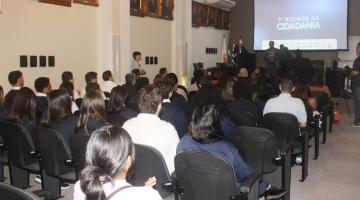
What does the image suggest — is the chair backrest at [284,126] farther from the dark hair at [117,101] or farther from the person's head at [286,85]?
the dark hair at [117,101]

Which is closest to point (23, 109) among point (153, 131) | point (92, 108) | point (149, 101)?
point (92, 108)

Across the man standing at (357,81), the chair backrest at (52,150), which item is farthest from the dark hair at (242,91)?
the chair backrest at (52,150)

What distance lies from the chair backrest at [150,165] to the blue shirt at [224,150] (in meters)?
0.18

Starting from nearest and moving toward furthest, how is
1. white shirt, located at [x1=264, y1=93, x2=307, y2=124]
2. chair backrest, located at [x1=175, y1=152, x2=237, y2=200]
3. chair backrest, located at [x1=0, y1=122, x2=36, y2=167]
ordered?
chair backrest, located at [x1=175, y1=152, x2=237, y2=200] → chair backrest, located at [x1=0, y1=122, x2=36, y2=167] → white shirt, located at [x1=264, y1=93, x2=307, y2=124]

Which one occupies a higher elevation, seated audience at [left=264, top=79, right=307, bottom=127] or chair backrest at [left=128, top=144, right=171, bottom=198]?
seated audience at [left=264, top=79, right=307, bottom=127]

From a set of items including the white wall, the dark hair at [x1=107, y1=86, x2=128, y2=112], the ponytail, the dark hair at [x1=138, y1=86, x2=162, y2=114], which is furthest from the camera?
the white wall

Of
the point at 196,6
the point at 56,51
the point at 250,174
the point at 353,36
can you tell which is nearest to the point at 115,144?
the point at 250,174

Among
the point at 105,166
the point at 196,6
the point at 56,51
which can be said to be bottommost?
the point at 105,166

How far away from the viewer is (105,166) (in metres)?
1.78

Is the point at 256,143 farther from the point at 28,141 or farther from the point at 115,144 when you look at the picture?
the point at 115,144

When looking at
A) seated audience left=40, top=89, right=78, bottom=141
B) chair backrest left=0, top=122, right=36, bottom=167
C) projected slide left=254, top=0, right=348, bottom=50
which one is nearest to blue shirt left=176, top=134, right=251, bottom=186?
seated audience left=40, top=89, right=78, bottom=141

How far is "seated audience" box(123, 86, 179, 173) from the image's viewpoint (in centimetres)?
327

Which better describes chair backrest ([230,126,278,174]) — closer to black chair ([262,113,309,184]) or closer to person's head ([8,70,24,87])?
black chair ([262,113,309,184])

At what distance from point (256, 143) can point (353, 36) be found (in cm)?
1309
